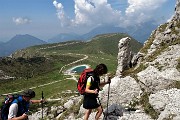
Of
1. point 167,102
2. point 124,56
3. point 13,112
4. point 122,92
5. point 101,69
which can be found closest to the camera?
point 13,112

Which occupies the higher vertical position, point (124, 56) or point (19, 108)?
point (124, 56)

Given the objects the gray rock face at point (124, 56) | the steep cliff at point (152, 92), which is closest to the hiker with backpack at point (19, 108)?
the steep cliff at point (152, 92)

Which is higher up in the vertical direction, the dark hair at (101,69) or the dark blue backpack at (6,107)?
the dark hair at (101,69)

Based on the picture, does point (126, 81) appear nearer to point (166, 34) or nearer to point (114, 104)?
point (114, 104)

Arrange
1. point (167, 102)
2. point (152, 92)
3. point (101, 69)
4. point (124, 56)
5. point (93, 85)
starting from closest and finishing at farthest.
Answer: point (101, 69) → point (93, 85) → point (167, 102) → point (152, 92) → point (124, 56)

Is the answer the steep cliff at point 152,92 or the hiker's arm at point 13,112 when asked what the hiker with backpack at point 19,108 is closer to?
the hiker's arm at point 13,112

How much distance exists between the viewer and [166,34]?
44719 mm

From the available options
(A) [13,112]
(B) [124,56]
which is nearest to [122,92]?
(A) [13,112]

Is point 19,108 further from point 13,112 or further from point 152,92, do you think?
point 152,92

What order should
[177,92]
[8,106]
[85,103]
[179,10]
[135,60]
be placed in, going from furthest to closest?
1. [179,10]
2. [135,60]
3. [177,92]
4. [85,103]
5. [8,106]

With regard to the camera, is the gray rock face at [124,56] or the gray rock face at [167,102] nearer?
the gray rock face at [167,102]

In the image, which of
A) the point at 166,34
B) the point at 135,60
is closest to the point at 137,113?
the point at 135,60

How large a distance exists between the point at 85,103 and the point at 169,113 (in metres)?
5.61

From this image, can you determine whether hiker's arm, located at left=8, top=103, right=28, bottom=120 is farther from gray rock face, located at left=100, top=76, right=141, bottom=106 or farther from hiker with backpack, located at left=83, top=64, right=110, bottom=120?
gray rock face, located at left=100, top=76, right=141, bottom=106
